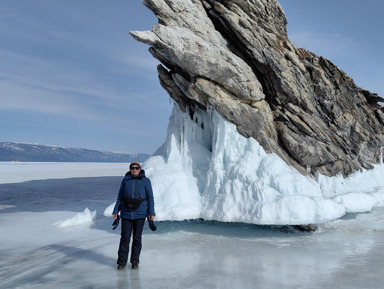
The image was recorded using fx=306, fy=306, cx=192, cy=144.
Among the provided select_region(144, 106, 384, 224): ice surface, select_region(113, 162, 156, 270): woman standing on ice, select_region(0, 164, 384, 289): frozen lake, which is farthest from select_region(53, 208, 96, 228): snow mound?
select_region(113, 162, 156, 270): woman standing on ice

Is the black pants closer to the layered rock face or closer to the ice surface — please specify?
the ice surface

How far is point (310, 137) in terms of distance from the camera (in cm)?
1337

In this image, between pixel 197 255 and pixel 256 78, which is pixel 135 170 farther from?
pixel 256 78

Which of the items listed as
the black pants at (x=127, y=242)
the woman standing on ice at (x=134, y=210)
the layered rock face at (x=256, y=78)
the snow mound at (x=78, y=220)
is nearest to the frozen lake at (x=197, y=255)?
the snow mound at (x=78, y=220)

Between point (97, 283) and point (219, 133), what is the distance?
7405 mm

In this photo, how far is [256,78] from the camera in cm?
1305

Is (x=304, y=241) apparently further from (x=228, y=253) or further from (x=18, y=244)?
(x=18, y=244)

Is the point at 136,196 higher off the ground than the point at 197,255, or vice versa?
the point at 136,196

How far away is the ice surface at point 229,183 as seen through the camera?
9.92m

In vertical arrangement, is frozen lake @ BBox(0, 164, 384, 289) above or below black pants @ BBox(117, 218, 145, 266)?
below

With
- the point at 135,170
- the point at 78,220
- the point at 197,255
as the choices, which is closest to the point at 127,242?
the point at 135,170

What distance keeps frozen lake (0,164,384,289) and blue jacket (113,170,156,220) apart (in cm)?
123

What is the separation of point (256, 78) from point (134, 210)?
27.8 ft

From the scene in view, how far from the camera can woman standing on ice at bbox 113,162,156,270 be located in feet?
22.8
